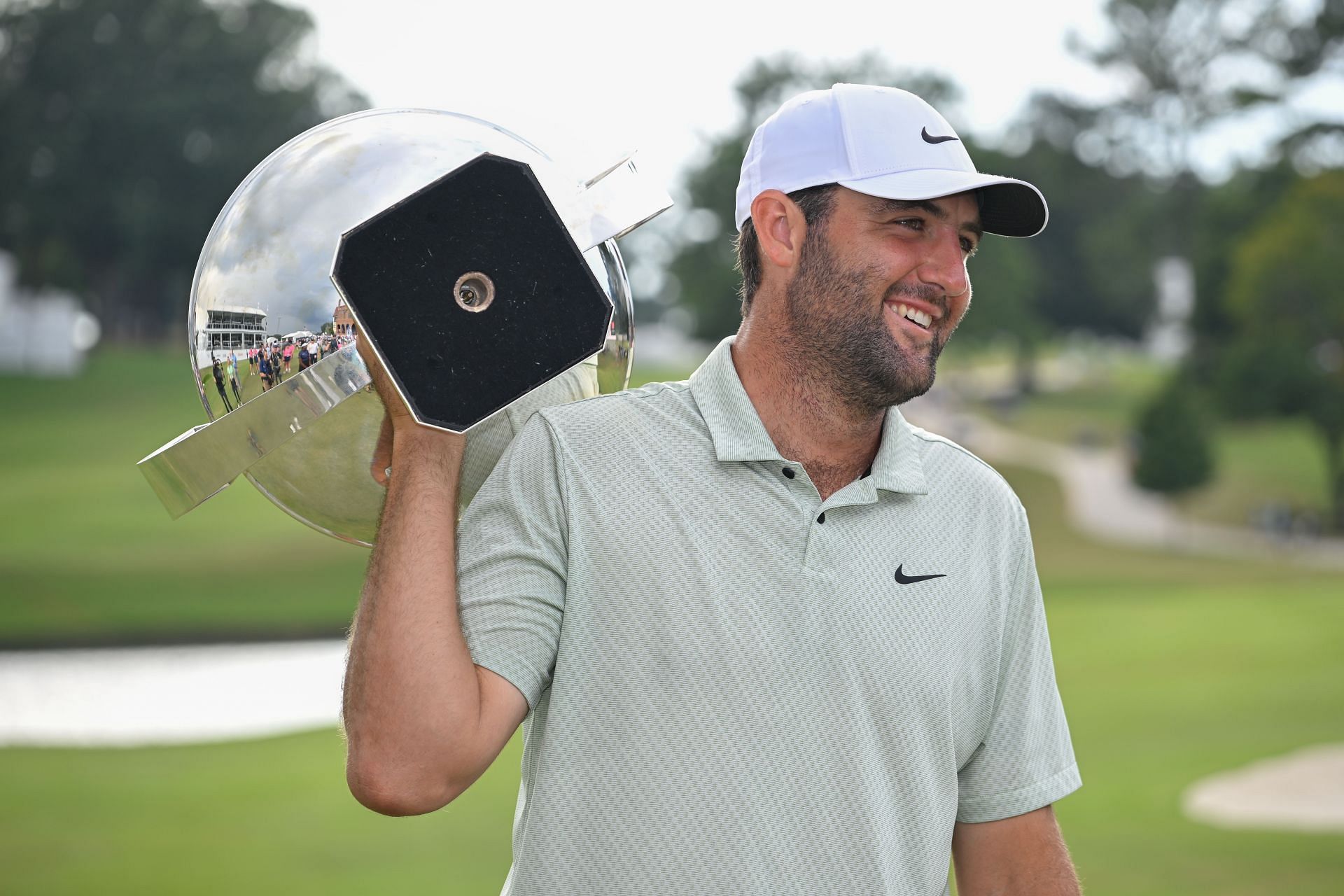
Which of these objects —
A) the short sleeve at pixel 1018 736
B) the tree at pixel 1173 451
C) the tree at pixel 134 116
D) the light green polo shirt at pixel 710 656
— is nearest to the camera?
the light green polo shirt at pixel 710 656

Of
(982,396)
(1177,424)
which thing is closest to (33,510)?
(1177,424)

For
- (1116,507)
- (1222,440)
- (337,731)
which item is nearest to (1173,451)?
(1116,507)

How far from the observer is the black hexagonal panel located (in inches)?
85.9

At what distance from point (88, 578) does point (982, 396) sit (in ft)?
119

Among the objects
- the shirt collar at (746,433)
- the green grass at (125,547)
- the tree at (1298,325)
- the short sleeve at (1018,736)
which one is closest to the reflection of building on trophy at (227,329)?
the shirt collar at (746,433)

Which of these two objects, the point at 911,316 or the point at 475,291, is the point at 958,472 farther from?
the point at 475,291

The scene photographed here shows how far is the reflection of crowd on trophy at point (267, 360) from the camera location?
2.23 meters

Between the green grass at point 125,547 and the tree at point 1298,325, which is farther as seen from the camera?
the tree at point 1298,325

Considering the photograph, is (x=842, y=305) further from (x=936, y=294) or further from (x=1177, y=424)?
(x=1177, y=424)

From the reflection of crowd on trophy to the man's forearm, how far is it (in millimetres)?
→ 169

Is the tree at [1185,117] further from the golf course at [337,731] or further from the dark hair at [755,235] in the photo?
the dark hair at [755,235]

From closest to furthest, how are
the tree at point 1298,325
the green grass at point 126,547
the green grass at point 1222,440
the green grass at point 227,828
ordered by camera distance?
the green grass at point 227,828 → the green grass at point 126,547 → the tree at point 1298,325 → the green grass at point 1222,440

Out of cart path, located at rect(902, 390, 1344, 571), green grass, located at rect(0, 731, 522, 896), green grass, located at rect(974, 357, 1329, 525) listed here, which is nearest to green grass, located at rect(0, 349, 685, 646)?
green grass, located at rect(0, 731, 522, 896)

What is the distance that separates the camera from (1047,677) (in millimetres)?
2695
